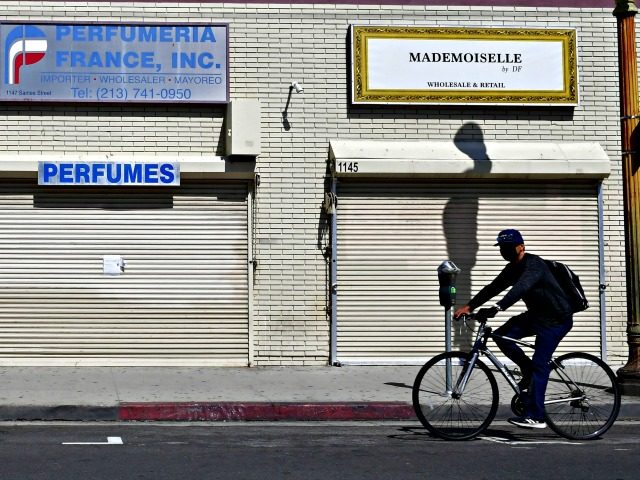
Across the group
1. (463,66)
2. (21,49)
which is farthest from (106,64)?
(463,66)

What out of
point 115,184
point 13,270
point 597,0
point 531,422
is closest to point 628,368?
point 531,422

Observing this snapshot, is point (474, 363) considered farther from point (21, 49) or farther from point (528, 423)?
point (21, 49)

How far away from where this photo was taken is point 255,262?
13766 mm

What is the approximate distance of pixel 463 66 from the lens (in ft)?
45.8

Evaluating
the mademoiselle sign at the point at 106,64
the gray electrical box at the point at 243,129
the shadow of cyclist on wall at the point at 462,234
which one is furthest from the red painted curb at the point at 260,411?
the mademoiselle sign at the point at 106,64

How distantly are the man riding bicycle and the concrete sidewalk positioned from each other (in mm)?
1840

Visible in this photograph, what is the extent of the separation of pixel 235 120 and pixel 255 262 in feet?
6.22

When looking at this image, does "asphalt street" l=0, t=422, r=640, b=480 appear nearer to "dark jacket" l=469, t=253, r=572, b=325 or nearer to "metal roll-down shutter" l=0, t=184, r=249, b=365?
"dark jacket" l=469, t=253, r=572, b=325

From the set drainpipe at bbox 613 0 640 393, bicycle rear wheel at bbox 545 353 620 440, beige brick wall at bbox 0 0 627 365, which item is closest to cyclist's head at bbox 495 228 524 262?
bicycle rear wheel at bbox 545 353 620 440

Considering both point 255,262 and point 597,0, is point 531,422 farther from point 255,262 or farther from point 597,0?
point 597,0

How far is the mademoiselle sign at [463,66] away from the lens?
13844 millimetres

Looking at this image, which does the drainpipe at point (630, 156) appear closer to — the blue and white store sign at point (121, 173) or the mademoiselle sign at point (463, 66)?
the mademoiselle sign at point (463, 66)

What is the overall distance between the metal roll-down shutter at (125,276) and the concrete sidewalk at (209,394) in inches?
14.4

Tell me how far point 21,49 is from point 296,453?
7674mm
